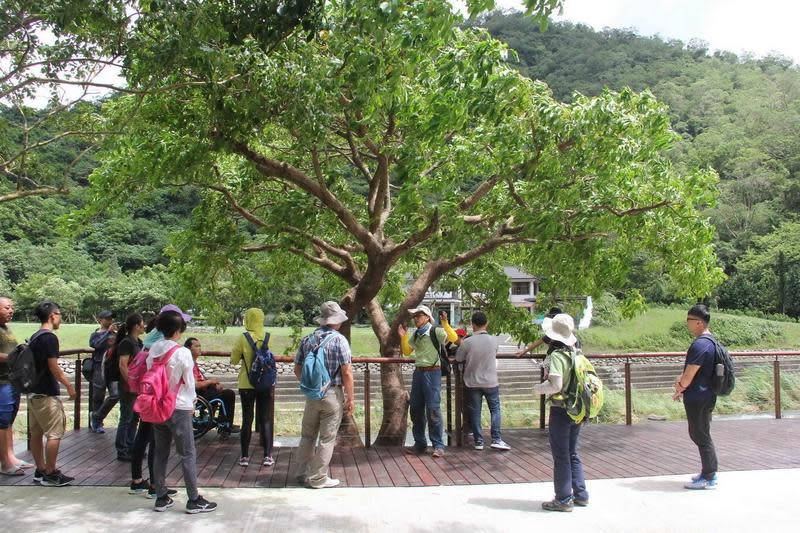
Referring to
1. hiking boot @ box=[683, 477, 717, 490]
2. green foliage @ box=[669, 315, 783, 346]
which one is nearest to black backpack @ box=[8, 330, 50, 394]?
hiking boot @ box=[683, 477, 717, 490]

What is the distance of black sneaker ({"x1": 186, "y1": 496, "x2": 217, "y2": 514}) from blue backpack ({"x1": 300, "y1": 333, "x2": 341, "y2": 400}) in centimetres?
117

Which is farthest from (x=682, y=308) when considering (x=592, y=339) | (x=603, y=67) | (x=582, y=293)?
(x=603, y=67)

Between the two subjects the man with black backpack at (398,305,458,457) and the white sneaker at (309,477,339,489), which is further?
the man with black backpack at (398,305,458,457)

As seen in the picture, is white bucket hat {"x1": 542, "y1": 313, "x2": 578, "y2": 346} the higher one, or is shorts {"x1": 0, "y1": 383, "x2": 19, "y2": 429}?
white bucket hat {"x1": 542, "y1": 313, "x2": 578, "y2": 346}

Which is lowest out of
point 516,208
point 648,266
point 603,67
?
point 648,266

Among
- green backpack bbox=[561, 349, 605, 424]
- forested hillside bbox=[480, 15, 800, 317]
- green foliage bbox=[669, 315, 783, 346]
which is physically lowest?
green foliage bbox=[669, 315, 783, 346]

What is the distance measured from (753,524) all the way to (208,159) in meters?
6.28

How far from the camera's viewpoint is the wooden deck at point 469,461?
580 centimetres

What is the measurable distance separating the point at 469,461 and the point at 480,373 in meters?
0.99

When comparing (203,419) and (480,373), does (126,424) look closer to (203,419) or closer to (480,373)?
(203,419)

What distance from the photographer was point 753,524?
466cm

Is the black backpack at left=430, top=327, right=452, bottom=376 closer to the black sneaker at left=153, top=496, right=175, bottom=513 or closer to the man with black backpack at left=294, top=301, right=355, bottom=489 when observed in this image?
the man with black backpack at left=294, top=301, right=355, bottom=489

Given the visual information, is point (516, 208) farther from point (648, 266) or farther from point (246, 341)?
point (246, 341)

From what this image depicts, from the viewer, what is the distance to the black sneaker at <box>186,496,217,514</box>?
4.77 metres
